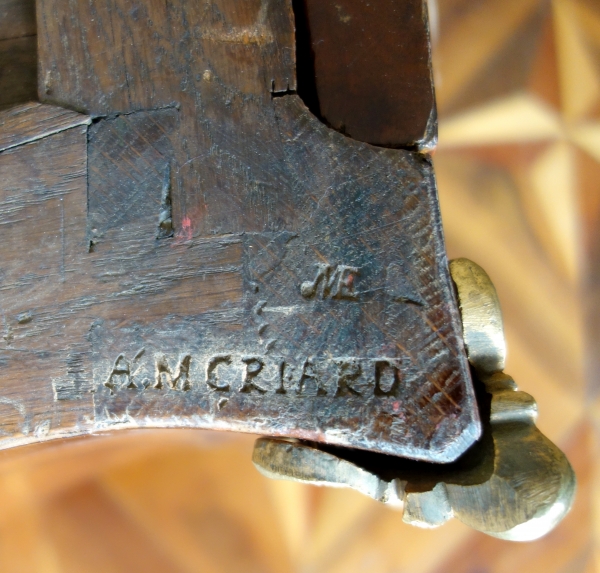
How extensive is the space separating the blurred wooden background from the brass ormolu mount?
2.80 feet

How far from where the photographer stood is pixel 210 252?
85 centimetres

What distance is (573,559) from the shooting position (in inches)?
59.9

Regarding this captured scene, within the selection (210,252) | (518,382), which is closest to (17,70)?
(210,252)

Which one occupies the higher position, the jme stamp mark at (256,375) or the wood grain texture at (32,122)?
the wood grain texture at (32,122)

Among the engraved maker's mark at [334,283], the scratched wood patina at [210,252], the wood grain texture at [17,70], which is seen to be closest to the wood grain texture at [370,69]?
the scratched wood patina at [210,252]

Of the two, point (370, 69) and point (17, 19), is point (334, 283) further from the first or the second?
point (17, 19)

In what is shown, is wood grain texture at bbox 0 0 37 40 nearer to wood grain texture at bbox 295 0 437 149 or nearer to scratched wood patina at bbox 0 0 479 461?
scratched wood patina at bbox 0 0 479 461

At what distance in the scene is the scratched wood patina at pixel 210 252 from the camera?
80 centimetres

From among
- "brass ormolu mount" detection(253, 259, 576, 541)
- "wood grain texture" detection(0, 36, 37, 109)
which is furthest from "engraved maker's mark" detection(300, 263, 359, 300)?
"wood grain texture" detection(0, 36, 37, 109)

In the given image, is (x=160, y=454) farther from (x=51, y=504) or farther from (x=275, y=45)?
(x=275, y=45)

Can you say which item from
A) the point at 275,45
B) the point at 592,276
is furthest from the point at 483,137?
the point at 275,45

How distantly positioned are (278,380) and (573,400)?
45.9 inches

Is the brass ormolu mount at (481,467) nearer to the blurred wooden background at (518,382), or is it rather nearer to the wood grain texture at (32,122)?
the wood grain texture at (32,122)

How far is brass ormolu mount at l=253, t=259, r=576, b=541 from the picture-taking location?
0.71 meters
